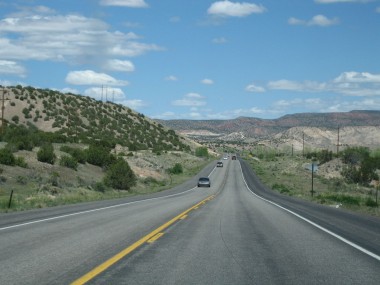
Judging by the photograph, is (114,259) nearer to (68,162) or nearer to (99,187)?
(99,187)

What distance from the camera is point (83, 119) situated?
115 metres

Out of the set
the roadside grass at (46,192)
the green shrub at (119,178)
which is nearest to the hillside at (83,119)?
the green shrub at (119,178)

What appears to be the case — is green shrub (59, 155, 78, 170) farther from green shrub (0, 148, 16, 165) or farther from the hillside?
the hillside

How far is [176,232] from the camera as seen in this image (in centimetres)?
1442

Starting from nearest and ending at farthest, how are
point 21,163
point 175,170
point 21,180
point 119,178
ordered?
point 21,180
point 21,163
point 119,178
point 175,170

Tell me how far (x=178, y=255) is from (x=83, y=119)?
4234 inches

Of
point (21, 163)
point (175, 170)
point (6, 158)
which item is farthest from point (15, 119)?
point (6, 158)

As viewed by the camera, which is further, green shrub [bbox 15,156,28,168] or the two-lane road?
green shrub [bbox 15,156,28,168]

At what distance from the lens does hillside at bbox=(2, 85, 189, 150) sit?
100875mm

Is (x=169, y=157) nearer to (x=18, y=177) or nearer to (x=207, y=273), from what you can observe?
(x=18, y=177)

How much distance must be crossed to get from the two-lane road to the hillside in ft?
213

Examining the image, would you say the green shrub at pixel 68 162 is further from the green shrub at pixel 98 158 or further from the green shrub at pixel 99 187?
the green shrub at pixel 98 158

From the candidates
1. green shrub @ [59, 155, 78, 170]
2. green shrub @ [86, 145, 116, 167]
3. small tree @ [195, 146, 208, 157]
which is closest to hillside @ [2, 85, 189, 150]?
small tree @ [195, 146, 208, 157]

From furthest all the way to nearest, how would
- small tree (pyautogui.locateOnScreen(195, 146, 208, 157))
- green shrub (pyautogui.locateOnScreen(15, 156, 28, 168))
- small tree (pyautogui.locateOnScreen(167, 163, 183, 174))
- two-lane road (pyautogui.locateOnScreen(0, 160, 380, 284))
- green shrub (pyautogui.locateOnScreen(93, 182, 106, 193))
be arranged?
small tree (pyautogui.locateOnScreen(195, 146, 208, 157)) < small tree (pyautogui.locateOnScreen(167, 163, 183, 174)) < green shrub (pyautogui.locateOnScreen(93, 182, 106, 193)) < green shrub (pyautogui.locateOnScreen(15, 156, 28, 168)) < two-lane road (pyautogui.locateOnScreen(0, 160, 380, 284))
